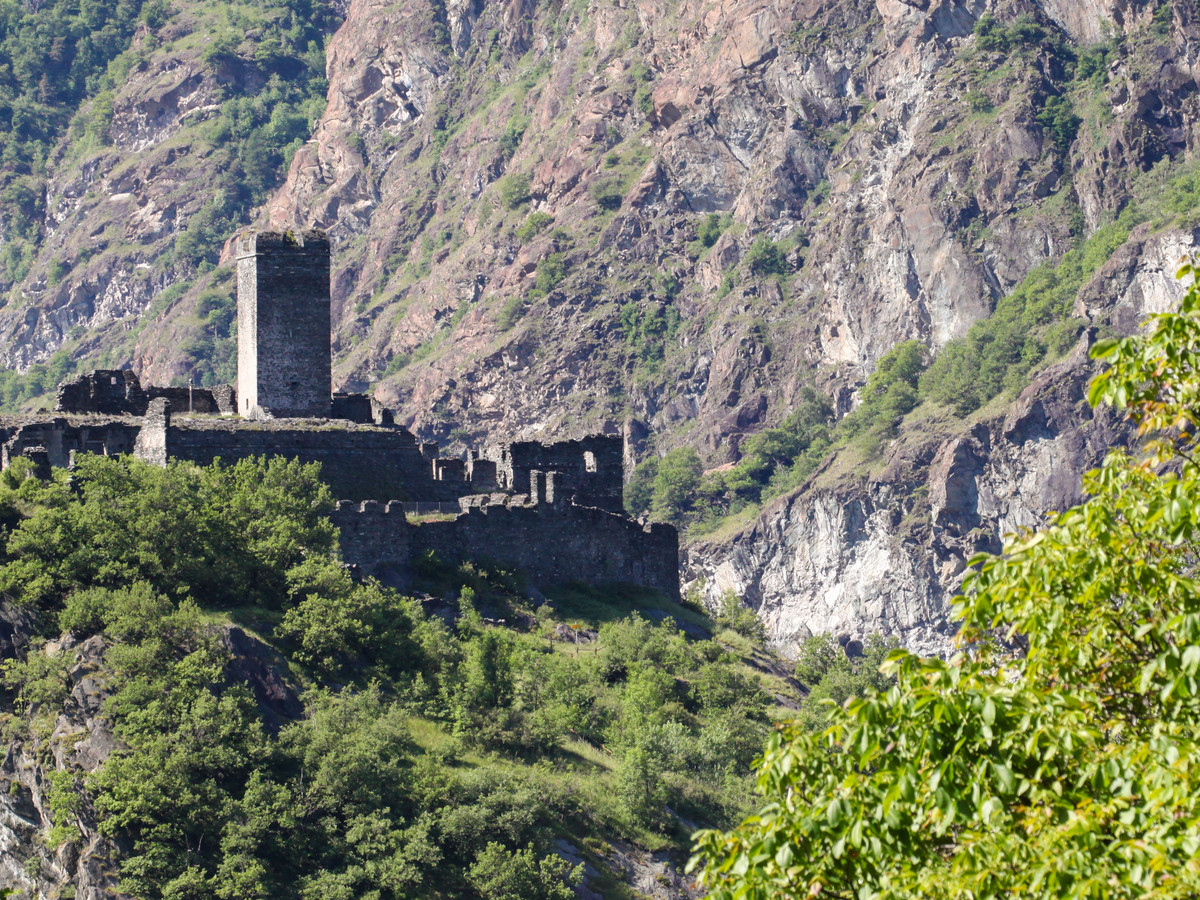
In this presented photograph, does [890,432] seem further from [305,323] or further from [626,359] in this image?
[305,323]

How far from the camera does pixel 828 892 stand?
1791 cm

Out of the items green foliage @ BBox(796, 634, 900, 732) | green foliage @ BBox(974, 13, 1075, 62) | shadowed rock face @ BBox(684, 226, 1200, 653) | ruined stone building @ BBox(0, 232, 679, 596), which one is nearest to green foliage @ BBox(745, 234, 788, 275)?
green foliage @ BBox(974, 13, 1075, 62)

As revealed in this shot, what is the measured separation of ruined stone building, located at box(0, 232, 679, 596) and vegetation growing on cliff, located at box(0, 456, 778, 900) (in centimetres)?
146

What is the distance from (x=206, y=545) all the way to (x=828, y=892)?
31.5m

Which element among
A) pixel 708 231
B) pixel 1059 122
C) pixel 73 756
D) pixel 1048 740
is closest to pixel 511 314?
pixel 708 231

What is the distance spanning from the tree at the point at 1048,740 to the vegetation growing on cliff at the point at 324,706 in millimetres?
21079

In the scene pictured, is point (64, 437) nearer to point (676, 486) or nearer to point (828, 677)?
point (828, 677)

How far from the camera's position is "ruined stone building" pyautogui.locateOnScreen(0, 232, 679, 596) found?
52750mm

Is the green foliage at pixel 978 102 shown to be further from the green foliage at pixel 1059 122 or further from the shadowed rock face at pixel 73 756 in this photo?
the shadowed rock face at pixel 73 756

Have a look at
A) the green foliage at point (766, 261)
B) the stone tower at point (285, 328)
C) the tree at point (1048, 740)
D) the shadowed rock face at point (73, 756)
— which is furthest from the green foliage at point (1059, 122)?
the tree at point (1048, 740)

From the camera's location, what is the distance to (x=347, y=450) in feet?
182

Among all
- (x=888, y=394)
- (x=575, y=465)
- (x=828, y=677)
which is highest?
(x=888, y=394)

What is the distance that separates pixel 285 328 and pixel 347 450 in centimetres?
476

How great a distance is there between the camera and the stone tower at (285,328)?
5769 centimetres
